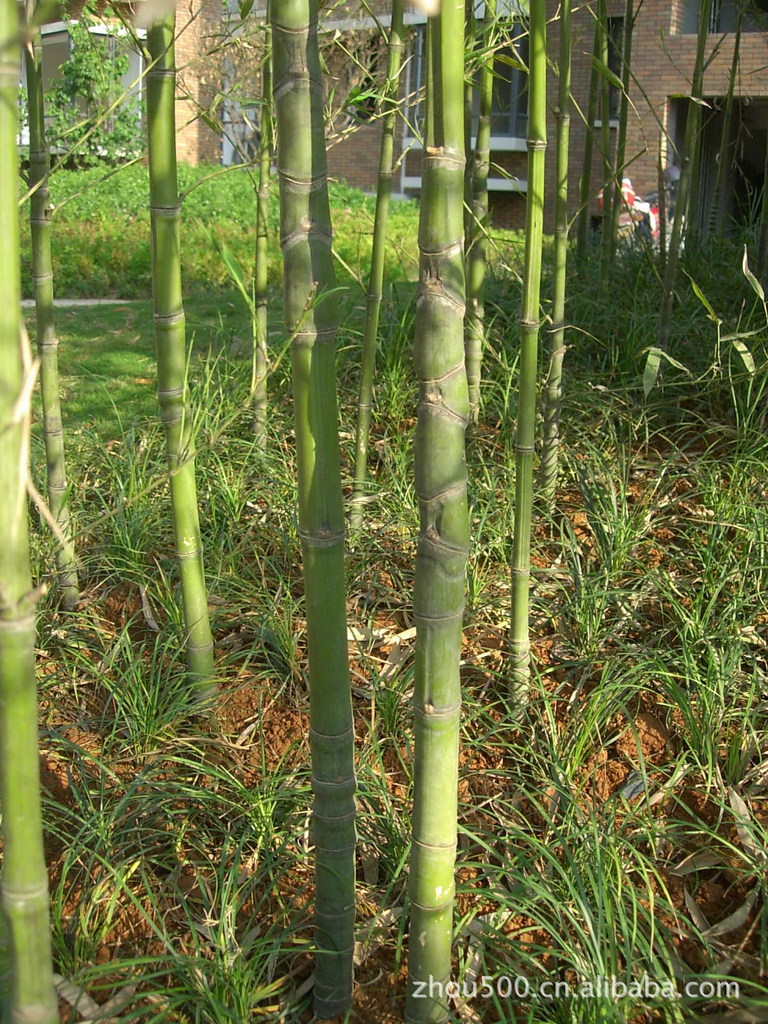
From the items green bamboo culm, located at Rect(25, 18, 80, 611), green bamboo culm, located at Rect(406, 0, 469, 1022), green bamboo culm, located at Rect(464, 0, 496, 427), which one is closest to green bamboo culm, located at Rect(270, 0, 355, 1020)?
green bamboo culm, located at Rect(406, 0, 469, 1022)

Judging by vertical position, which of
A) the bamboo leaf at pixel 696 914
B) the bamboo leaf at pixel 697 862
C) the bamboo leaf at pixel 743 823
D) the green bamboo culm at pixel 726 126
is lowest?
the bamboo leaf at pixel 696 914

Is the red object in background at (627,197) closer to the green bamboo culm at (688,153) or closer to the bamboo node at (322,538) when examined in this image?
the green bamboo culm at (688,153)

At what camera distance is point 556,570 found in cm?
271

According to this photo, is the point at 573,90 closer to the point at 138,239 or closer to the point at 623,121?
the point at 138,239

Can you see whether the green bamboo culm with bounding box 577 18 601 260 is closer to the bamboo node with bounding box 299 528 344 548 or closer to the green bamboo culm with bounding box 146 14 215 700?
the green bamboo culm with bounding box 146 14 215 700

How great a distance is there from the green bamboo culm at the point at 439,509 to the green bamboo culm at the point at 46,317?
1.23 metres

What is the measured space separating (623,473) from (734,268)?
2.00 meters

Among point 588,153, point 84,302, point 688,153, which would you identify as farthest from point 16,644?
point 84,302

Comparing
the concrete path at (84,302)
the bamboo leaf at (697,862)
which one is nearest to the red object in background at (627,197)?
the bamboo leaf at (697,862)

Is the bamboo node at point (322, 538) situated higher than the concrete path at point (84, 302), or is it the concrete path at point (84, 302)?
A: the concrete path at point (84, 302)

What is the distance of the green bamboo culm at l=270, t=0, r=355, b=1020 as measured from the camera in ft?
4.31

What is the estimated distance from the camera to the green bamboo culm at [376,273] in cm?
273

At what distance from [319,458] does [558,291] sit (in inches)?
55.2

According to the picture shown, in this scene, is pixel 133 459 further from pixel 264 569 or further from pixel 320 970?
pixel 320 970
